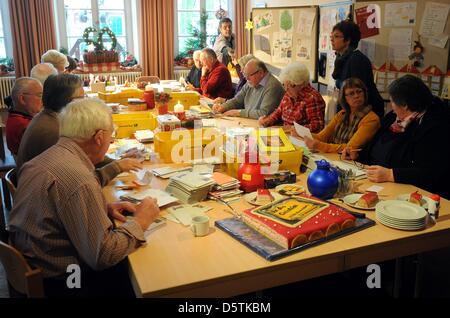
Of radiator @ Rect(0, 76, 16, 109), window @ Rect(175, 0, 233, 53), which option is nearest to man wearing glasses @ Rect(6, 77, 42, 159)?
radiator @ Rect(0, 76, 16, 109)

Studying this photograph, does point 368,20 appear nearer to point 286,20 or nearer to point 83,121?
point 286,20

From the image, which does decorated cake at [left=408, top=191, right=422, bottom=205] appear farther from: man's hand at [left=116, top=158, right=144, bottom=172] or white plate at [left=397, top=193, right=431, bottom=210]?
man's hand at [left=116, top=158, right=144, bottom=172]

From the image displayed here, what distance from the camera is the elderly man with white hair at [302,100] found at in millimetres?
3338

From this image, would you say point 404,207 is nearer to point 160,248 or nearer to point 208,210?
point 208,210

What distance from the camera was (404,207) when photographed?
5.90ft

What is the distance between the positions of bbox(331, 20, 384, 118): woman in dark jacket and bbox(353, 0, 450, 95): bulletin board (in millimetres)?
293

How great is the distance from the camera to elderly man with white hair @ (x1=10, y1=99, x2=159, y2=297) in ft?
4.79

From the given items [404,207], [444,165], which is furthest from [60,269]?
[444,165]

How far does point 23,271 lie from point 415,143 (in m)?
1.98

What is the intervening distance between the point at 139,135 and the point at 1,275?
124 centimetres

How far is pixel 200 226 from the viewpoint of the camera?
5.34 feet

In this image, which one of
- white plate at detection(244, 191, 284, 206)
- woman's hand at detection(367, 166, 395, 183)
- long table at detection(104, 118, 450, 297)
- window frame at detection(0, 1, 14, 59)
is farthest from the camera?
window frame at detection(0, 1, 14, 59)
